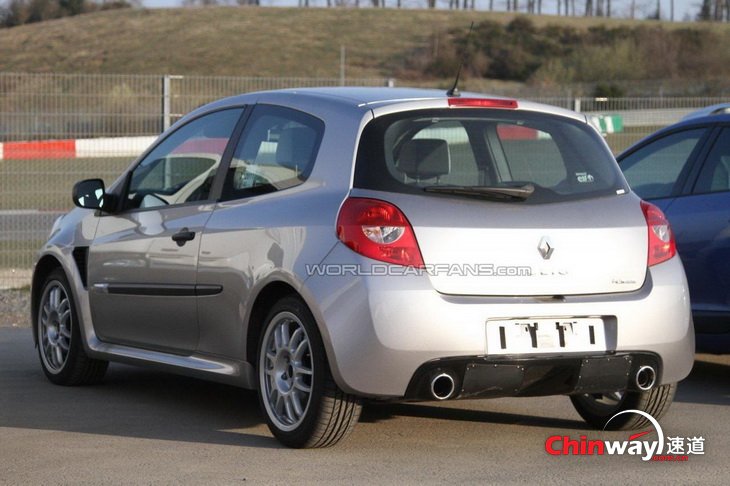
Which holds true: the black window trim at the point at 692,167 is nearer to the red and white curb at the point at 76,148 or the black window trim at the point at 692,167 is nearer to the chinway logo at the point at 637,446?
the chinway logo at the point at 637,446

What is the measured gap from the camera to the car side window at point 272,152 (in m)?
6.18

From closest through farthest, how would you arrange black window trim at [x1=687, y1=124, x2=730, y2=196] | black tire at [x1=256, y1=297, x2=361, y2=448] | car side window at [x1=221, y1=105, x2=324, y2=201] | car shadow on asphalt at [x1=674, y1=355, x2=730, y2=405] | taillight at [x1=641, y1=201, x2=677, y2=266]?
1. black tire at [x1=256, y1=297, x2=361, y2=448]
2. taillight at [x1=641, y1=201, x2=677, y2=266]
3. car side window at [x1=221, y1=105, x2=324, y2=201]
4. car shadow on asphalt at [x1=674, y1=355, x2=730, y2=405]
5. black window trim at [x1=687, y1=124, x2=730, y2=196]

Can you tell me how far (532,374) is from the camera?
5699mm

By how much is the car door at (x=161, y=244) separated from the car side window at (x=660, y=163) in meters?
2.90

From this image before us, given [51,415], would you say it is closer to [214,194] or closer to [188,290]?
[188,290]

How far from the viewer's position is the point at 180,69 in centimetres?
7488

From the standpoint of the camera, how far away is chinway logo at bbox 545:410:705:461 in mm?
6008

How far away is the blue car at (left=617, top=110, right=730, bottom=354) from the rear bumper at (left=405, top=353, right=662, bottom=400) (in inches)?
74.5

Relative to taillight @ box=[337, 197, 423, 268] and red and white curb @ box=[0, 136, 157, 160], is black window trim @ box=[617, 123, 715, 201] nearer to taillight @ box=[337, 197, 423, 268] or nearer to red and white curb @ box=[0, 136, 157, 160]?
taillight @ box=[337, 197, 423, 268]

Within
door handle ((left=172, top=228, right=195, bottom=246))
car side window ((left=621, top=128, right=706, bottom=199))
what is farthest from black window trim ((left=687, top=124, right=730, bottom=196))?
door handle ((left=172, top=228, right=195, bottom=246))

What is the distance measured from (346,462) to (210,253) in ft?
4.43

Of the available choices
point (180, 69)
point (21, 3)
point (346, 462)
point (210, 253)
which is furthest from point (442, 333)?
point (21, 3)

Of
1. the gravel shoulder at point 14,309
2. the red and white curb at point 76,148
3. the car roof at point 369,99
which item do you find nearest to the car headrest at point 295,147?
the car roof at point 369,99

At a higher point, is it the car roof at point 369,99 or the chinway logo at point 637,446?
the car roof at point 369,99
